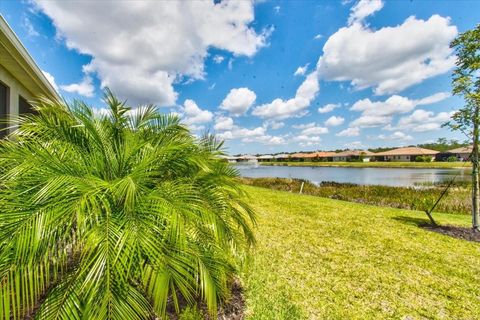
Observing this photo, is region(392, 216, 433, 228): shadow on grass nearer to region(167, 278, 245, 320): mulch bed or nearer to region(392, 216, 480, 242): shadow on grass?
region(392, 216, 480, 242): shadow on grass

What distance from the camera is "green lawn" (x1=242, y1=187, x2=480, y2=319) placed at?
3.11m

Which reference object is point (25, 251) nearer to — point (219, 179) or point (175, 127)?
point (219, 179)

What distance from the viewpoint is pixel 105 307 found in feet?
5.21

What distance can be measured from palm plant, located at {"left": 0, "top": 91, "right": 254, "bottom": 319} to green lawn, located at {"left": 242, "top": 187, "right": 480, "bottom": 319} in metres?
1.29

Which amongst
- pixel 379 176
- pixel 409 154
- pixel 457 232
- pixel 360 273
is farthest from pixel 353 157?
pixel 360 273

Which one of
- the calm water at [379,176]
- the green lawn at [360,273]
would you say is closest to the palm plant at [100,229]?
the green lawn at [360,273]

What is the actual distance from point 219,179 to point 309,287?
232 cm

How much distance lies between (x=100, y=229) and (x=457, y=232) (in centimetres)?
861

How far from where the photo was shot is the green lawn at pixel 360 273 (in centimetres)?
311

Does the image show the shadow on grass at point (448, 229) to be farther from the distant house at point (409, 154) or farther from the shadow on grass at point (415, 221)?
the distant house at point (409, 154)

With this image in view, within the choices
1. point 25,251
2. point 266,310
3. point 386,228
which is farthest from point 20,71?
point 386,228

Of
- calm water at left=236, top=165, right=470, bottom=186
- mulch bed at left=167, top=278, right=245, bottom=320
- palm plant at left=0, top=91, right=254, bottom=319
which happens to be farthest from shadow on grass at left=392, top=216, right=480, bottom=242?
calm water at left=236, top=165, right=470, bottom=186

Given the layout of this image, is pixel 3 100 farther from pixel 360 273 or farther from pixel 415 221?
pixel 415 221

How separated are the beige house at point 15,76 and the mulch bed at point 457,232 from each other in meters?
9.96
